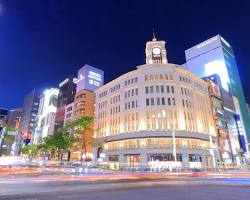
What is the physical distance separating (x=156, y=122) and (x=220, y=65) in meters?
86.8

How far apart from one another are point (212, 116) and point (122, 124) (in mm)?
34763

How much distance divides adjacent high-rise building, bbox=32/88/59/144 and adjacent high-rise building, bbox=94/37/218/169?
7657 cm

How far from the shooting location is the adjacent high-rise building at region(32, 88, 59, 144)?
454ft

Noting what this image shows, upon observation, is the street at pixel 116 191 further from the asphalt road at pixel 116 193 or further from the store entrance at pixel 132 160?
the store entrance at pixel 132 160

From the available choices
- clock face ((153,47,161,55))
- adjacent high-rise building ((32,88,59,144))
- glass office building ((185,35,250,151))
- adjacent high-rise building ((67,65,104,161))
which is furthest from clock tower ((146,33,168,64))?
adjacent high-rise building ((32,88,59,144))

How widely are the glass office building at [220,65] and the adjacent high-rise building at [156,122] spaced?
5406 centimetres

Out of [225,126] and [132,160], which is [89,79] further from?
[225,126]

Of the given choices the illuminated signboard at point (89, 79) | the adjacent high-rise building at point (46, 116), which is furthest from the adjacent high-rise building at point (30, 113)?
the illuminated signboard at point (89, 79)

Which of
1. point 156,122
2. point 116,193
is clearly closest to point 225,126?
point 156,122

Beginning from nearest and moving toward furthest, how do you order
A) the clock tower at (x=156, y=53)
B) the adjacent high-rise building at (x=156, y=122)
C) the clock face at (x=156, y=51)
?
the adjacent high-rise building at (x=156, y=122), the clock tower at (x=156, y=53), the clock face at (x=156, y=51)

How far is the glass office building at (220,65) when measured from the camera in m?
116

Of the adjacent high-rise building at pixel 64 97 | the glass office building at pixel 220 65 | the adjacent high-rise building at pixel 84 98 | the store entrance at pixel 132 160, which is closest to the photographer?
the store entrance at pixel 132 160

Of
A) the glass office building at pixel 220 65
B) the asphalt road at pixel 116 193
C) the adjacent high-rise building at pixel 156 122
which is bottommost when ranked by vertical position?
the asphalt road at pixel 116 193

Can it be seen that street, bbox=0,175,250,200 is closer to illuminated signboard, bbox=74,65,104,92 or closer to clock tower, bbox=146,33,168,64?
clock tower, bbox=146,33,168,64
